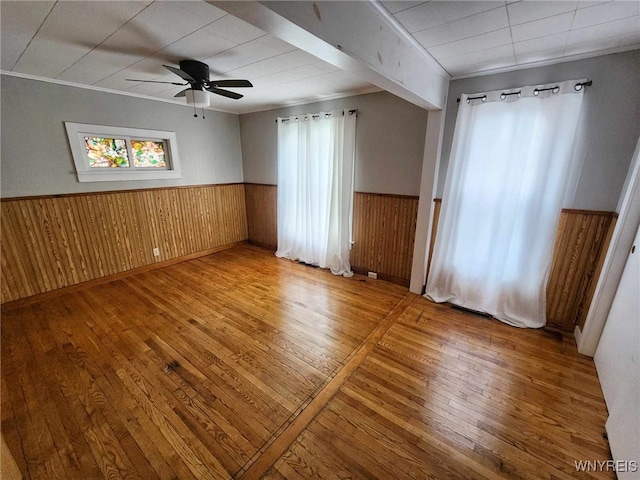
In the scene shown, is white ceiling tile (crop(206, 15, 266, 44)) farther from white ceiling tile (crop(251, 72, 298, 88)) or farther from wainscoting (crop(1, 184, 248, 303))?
wainscoting (crop(1, 184, 248, 303))

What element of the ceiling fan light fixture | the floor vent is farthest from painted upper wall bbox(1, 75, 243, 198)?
the floor vent

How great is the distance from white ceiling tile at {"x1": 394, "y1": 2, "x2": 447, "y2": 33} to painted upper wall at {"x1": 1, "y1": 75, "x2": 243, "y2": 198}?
332cm

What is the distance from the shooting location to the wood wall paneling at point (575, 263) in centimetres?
210

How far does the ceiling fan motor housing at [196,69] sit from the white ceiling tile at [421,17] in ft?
5.22

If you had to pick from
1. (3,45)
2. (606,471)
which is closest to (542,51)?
(606,471)

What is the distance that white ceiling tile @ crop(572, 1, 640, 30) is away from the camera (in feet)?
4.38

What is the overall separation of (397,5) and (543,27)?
947 mm

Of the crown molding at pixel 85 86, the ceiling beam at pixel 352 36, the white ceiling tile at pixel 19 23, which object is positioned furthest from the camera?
the crown molding at pixel 85 86

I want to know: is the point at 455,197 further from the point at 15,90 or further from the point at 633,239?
the point at 15,90

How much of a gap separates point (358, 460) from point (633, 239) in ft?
7.52

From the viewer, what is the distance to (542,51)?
1.91 metres

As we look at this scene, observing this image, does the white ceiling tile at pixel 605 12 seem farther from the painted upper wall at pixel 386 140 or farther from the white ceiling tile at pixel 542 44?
the painted upper wall at pixel 386 140

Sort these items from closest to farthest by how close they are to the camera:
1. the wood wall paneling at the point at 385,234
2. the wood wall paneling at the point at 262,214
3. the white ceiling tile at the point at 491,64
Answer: the white ceiling tile at the point at 491,64
the wood wall paneling at the point at 385,234
the wood wall paneling at the point at 262,214

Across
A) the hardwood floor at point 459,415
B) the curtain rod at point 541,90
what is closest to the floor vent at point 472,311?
the hardwood floor at point 459,415
